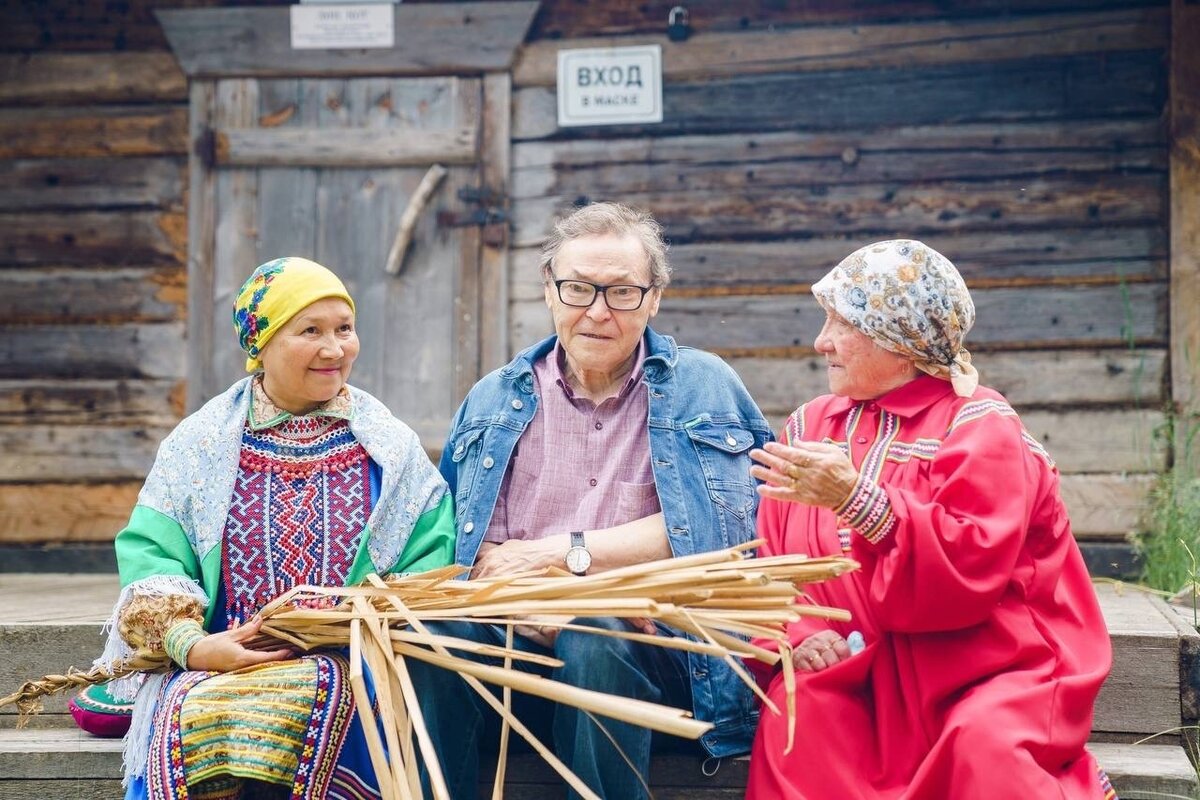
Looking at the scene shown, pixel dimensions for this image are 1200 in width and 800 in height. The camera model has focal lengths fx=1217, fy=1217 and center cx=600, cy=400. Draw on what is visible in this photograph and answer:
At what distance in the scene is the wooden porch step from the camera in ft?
9.00

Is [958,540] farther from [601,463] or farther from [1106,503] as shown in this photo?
[1106,503]

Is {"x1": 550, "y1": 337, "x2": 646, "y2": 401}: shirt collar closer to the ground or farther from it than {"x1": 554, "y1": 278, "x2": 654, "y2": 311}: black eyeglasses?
closer to the ground

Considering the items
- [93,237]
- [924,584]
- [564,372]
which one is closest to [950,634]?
[924,584]

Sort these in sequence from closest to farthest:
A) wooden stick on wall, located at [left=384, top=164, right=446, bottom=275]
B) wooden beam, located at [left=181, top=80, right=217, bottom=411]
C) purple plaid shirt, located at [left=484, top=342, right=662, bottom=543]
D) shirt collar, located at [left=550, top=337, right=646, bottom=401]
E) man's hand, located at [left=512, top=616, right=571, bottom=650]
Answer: man's hand, located at [left=512, top=616, right=571, bottom=650], purple plaid shirt, located at [left=484, top=342, right=662, bottom=543], shirt collar, located at [left=550, top=337, right=646, bottom=401], wooden stick on wall, located at [left=384, top=164, right=446, bottom=275], wooden beam, located at [left=181, top=80, right=217, bottom=411]

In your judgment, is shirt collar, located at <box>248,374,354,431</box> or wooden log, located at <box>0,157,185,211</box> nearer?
shirt collar, located at <box>248,374,354,431</box>

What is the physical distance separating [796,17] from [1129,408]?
2.08m

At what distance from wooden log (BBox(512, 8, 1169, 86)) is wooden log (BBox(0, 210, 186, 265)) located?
1696mm

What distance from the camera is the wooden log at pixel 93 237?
538 centimetres

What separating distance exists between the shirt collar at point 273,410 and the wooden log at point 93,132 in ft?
9.65

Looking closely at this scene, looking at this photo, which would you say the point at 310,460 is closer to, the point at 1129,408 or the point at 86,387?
the point at 86,387

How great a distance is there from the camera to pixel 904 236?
16.1ft

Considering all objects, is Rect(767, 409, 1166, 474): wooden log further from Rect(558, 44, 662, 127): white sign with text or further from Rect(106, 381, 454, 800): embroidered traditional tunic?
Rect(106, 381, 454, 800): embroidered traditional tunic

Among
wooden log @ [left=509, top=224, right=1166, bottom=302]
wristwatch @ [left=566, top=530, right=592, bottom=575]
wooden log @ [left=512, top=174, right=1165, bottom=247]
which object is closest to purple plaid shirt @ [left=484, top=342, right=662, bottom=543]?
wristwatch @ [left=566, top=530, right=592, bottom=575]

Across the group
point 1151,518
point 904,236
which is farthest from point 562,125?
point 1151,518
